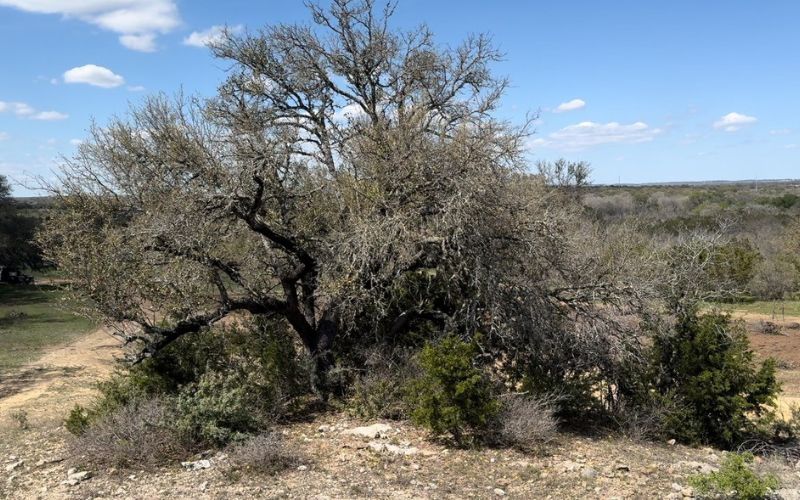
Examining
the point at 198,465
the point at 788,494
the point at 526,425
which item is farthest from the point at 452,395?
the point at 788,494

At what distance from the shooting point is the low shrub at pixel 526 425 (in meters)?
8.16

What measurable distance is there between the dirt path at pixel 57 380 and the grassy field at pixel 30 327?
0.70 m

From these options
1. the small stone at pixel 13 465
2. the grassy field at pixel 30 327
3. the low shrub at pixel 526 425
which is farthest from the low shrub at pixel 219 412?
the grassy field at pixel 30 327

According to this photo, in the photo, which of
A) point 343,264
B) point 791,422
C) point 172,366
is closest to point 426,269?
point 343,264

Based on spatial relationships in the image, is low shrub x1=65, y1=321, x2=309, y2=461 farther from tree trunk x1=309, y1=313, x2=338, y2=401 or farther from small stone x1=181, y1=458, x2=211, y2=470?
small stone x1=181, y1=458, x2=211, y2=470

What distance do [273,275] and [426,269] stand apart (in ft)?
8.38

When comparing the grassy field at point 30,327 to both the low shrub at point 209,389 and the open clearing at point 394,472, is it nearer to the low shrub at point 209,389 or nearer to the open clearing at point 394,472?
the low shrub at point 209,389

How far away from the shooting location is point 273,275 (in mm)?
10742

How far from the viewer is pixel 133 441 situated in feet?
25.6

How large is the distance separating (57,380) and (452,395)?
12434 mm

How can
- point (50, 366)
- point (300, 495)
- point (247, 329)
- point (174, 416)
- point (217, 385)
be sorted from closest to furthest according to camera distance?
point (300, 495) → point (174, 416) → point (217, 385) → point (247, 329) → point (50, 366)

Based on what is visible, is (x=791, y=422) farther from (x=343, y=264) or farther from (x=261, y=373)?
(x=261, y=373)

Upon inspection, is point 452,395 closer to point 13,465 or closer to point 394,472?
point 394,472

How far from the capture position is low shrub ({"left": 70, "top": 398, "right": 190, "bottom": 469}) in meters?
7.71
